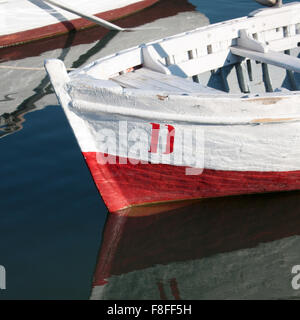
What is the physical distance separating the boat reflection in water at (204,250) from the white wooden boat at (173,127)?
19 cm

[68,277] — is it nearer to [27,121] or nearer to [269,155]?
[269,155]

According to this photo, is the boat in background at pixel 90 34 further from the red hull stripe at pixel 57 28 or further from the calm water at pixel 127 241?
the calm water at pixel 127 241

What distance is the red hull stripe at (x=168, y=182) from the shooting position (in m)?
6.35

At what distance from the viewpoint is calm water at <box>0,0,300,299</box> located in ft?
18.3

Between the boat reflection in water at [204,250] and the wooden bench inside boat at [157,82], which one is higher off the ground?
the wooden bench inside boat at [157,82]

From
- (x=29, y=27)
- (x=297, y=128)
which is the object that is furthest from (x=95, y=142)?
(x=29, y=27)

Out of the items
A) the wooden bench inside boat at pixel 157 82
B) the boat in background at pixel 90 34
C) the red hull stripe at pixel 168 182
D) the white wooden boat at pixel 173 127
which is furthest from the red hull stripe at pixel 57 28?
the red hull stripe at pixel 168 182

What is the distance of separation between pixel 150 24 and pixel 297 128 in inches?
341

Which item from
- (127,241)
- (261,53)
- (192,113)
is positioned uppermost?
(192,113)

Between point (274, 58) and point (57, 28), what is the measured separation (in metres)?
7.43

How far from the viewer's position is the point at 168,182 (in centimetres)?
648

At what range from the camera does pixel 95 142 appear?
6211 mm

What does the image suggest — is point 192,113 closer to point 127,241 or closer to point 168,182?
point 168,182

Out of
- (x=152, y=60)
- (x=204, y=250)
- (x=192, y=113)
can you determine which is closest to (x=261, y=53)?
(x=152, y=60)
